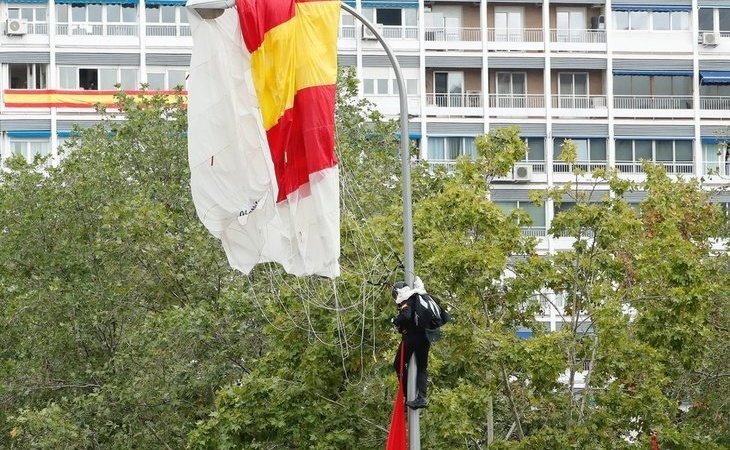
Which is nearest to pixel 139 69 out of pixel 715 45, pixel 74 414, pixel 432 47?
pixel 432 47

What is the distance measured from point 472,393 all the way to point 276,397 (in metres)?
3.81

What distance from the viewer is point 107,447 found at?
4006 centimetres

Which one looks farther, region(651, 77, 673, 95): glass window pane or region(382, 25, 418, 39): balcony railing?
region(651, 77, 673, 95): glass window pane

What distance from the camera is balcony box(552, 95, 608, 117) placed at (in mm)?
74812

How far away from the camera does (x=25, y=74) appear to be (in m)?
73.6

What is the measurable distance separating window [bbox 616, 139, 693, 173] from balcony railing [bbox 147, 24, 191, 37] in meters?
15.6

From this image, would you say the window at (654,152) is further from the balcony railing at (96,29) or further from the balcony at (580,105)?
the balcony railing at (96,29)

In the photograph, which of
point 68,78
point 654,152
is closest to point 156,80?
point 68,78

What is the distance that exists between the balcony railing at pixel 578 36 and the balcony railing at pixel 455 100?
11.5 feet

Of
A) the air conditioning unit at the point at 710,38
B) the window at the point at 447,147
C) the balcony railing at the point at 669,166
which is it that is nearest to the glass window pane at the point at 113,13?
the window at the point at 447,147

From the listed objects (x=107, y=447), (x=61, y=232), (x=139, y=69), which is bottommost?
(x=107, y=447)

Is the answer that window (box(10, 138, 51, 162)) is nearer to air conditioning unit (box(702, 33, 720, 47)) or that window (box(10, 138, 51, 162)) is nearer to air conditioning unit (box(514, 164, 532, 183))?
air conditioning unit (box(514, 164, 532, 183))

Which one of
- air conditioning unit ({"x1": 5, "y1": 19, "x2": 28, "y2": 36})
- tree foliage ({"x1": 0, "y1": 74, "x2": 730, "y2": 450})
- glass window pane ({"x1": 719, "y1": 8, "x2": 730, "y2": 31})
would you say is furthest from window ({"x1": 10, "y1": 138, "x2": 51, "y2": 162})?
tree foliage ({"x1": 0, "y1": 74, "x2": 730, "y2": 450})

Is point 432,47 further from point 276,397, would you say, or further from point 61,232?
point 276,397
